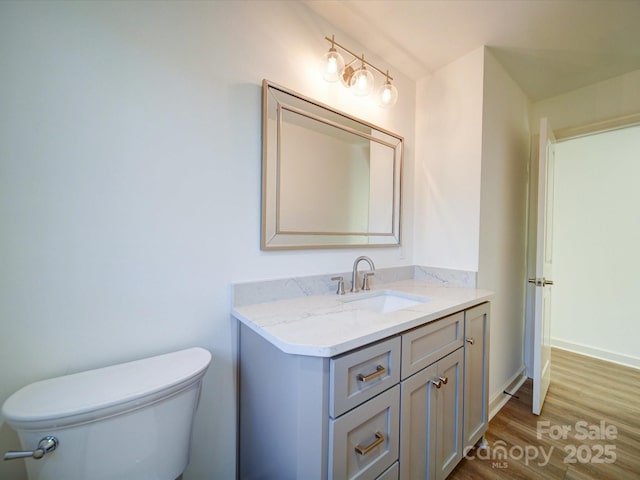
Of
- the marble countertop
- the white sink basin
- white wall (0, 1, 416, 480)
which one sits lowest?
the white sink basin

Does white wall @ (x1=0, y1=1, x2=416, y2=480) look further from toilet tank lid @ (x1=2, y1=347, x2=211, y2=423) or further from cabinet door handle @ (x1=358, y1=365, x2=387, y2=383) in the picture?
cabinet door handle @ (x1=358, y1=365, x2=387, y2=383)

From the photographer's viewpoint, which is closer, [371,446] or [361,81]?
[371,446]

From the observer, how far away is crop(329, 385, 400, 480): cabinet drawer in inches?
28.7

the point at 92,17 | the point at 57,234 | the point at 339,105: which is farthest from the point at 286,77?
the point at 57,234

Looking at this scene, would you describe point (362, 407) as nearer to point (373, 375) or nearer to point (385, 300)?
point (373, 375)

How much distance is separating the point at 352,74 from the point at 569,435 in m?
→ 2.52

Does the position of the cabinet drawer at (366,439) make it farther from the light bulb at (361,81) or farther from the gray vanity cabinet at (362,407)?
the light bulb at (361,81)

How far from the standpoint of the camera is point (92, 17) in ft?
2.66

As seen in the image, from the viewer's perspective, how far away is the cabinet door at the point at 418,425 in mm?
938

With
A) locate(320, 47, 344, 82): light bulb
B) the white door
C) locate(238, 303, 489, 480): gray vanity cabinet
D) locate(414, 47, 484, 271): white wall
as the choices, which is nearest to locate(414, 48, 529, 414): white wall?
locate(414, 47, 484, 271): white wall

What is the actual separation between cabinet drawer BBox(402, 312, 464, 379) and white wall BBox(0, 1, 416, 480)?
63cm

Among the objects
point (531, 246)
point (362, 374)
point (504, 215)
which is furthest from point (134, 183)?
point (531, 246)

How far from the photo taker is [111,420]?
640 mm

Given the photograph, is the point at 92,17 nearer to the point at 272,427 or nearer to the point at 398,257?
the point at 272,427
